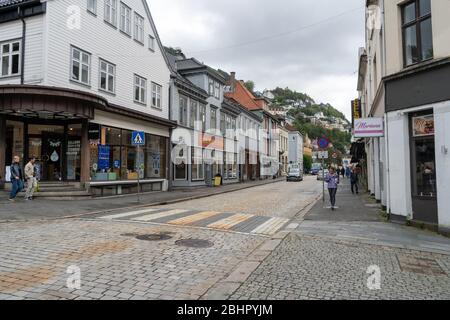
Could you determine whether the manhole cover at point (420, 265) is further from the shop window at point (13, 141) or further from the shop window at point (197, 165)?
the shop window at point (197, 165)

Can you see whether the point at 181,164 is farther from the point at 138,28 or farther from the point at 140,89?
the point at 138,28

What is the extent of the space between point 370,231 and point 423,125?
130 inches

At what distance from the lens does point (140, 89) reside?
22516 mm

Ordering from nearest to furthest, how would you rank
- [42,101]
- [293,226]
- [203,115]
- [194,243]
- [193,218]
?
[194,243] → [293,226] → [193,218] → [42,101] → [203,115]

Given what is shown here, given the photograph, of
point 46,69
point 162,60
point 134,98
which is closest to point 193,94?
point 162,60

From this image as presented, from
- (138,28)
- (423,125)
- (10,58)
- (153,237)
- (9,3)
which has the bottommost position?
(153,237)

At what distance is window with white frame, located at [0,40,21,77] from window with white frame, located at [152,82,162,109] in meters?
8.59

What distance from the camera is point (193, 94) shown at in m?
28.9

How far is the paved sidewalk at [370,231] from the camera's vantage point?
8.47 metres

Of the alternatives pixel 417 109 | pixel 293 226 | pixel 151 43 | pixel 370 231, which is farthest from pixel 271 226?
pixel 151 43

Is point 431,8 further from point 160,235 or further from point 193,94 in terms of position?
point 193,94

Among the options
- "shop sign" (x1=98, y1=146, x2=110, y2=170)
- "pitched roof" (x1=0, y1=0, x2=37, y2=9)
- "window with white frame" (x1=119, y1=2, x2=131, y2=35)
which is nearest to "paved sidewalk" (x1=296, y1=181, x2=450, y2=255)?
"shop sign" (x1=98, y1=146, x2=110, y2=170)

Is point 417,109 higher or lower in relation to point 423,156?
higher
